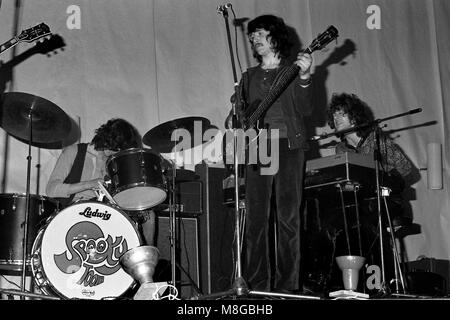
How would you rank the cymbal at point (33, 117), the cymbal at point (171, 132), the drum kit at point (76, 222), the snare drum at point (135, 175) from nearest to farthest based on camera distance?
1. the drum kit at point (76, 222)
2. the snare drum at point (135, 175)
3. the cymbal at point (33, 117)
4. the cymbal at point (171, 132)

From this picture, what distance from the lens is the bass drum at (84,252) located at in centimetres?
384

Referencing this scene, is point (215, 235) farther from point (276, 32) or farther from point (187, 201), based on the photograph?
point (276, 32)

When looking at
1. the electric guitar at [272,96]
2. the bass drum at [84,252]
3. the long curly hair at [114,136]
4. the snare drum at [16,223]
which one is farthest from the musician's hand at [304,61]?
the snare drum at [16,223]

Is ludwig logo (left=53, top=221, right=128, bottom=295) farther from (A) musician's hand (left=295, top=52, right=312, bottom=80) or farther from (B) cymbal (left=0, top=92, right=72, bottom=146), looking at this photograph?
(A) musician's hand (left=295, top=52, right=312, bottom=80)

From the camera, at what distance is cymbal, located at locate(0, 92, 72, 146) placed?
417 centimetres

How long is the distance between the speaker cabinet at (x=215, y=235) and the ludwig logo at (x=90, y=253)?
0.75m

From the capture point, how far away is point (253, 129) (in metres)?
3.66

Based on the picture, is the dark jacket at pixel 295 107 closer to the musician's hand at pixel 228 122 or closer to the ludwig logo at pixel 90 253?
the musician's hand at pixel 228 122

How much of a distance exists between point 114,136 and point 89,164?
0.85ft

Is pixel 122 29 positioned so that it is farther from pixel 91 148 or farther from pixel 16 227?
pixel 16 227


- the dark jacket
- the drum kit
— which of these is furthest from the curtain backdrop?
the dark jacket

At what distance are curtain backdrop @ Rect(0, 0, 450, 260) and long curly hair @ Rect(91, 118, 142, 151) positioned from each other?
0.38 metres

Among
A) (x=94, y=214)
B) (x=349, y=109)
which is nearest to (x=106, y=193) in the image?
(x=94, y=214)

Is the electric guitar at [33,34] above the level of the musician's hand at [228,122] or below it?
above
